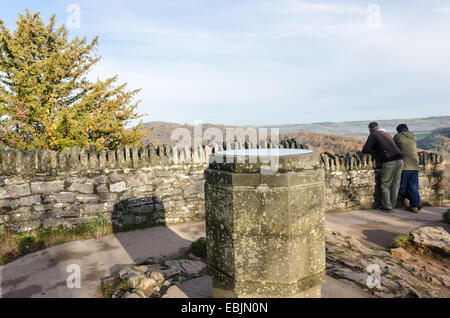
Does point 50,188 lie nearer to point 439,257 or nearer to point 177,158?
point 177,158

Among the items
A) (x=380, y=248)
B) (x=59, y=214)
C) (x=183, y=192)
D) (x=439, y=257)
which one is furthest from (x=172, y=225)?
(x=439, y=257)

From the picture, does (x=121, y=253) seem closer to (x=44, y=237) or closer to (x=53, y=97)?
(x=44, y=237)

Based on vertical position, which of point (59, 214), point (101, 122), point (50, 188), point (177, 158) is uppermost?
point (101, 122)

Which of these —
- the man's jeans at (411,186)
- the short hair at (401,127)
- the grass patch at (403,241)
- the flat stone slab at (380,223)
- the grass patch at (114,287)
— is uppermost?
the short hair at (401,127)

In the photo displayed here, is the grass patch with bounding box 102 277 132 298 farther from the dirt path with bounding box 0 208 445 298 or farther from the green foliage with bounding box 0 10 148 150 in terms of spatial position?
the green foliage with bounding box 0 10 148 150

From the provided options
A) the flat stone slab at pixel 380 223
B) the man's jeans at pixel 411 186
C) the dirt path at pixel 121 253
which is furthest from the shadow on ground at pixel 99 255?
the man's jeans at pixel 411 186

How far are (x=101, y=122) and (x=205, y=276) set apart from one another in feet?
22.8

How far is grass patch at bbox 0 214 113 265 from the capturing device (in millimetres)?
5117

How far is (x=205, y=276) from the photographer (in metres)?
3.84

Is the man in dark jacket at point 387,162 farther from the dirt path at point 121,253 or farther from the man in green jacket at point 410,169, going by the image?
the dirt path at point 121,253

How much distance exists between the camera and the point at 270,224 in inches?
102

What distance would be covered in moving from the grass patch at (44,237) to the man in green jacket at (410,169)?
24.6 feet

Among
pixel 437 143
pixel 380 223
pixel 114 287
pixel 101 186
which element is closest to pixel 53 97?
pixel 101 186

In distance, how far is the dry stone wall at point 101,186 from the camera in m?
5.49
